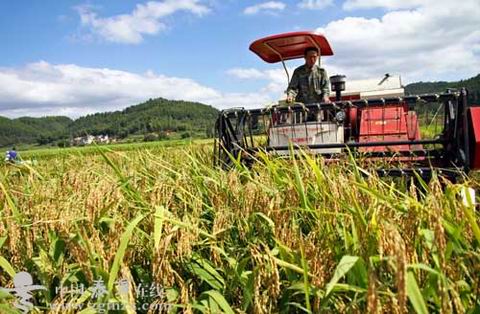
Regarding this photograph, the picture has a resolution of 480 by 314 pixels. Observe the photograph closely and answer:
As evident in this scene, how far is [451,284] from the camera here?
1.38 m

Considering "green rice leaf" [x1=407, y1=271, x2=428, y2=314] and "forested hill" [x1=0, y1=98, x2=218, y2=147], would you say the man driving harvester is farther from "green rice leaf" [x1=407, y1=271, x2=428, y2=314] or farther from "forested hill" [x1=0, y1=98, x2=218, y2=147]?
"forested hill" [x1=0, y1=98, x2=218, y2=147]

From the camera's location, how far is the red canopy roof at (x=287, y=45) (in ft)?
18.7

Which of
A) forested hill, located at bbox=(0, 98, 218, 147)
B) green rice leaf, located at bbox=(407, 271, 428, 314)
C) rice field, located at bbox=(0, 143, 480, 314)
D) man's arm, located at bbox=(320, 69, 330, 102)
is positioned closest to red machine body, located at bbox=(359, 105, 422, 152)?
man's arm, located at bbox=(320, 69, 330, 102)

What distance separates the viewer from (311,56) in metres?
6.17

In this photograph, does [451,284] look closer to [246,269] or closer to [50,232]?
[246,269]

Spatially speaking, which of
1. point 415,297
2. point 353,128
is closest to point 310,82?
point 353,128

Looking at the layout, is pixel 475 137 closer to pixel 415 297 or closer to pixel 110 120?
pixel 415 297

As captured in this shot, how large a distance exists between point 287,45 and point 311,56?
40 cm

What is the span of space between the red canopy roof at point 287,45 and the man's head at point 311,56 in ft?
0.28

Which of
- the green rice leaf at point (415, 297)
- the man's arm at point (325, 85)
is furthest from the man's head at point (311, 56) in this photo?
the green rice leaf at point (415, 297)

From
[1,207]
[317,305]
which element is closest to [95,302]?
[317,305]

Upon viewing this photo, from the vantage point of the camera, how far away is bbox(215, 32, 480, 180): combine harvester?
145 inches

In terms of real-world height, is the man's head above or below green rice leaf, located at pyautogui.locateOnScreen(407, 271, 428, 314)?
above

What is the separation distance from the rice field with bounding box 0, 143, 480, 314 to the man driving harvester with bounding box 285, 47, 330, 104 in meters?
3.81
